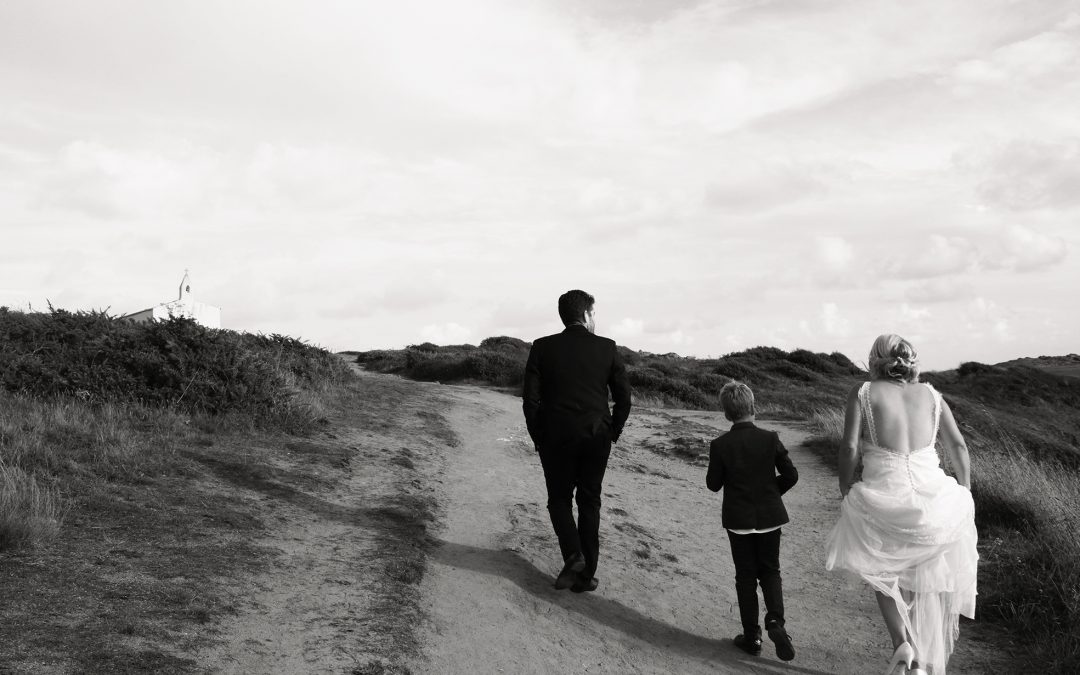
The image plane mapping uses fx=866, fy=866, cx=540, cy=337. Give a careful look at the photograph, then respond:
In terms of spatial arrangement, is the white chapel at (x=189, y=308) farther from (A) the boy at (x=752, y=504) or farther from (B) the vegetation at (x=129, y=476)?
(A) the boy at (x=752, y=504)

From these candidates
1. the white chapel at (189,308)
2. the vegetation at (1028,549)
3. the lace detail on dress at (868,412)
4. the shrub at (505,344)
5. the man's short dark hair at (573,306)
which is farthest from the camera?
the shrub at (505,344)

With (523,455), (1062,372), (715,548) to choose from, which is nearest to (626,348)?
(1062,372)

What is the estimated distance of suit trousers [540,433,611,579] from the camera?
20.8 feet

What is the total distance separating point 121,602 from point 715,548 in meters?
5.70

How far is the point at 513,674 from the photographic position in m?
5.26

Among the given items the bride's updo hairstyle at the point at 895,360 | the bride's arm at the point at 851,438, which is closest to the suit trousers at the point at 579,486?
the bride's arm at the point at 851,438

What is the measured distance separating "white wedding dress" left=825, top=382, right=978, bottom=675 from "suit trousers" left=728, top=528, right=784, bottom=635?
2.57 feet

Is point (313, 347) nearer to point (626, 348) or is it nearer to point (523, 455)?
point (523, 455)

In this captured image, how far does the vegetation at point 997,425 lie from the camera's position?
265 inches

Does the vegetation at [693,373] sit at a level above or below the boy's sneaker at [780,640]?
above

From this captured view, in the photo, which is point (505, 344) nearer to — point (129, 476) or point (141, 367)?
point (141, 367)

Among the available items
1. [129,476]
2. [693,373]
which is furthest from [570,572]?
[693,373]

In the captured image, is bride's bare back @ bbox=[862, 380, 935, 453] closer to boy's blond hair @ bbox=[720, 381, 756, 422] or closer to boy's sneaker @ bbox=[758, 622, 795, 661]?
boy's blond hair @ bbox=[720, 381, 756, 422]

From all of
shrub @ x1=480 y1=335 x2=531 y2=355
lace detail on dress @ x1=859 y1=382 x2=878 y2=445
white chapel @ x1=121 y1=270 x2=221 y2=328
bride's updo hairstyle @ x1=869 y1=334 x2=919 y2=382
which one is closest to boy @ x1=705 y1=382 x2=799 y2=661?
lace detail on dress @ x1=859 y1=382 x2=878 y2=445
